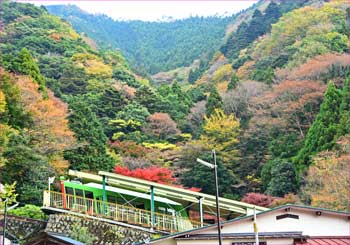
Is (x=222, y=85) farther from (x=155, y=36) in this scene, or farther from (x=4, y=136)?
(x=155, y=36)

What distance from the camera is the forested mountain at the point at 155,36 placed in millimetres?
84812

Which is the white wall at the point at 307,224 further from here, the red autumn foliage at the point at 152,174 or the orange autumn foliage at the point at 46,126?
the orange autumn foliage at the point at 46,126

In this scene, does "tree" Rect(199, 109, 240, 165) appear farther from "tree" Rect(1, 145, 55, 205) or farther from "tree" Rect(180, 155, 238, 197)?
"tree" Rect(1, 145, 55, 205)

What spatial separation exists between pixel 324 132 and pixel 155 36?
7759 centimetres

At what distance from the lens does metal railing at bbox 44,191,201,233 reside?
70.2 feet

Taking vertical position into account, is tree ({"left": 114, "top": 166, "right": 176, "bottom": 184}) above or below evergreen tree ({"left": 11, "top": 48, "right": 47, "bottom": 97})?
below

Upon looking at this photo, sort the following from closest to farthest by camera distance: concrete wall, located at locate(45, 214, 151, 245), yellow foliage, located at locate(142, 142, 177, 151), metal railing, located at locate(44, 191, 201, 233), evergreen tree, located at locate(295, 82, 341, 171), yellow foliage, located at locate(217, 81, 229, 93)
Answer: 1. concrete wall, located at locate(45, 214, 151, 245)
2. metal railing, located at locate(44, 191, 201, 233)
3. evergreen tree, located at locate(295, 82, 341, 171)
4. yellow foliage, located at locate(142, 142, 177, 151)
5. yellow foliage, located at locate(217, 81, 229, 93)

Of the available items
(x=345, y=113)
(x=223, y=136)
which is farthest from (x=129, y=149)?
(x=345, y=113)

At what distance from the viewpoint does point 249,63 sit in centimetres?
5303

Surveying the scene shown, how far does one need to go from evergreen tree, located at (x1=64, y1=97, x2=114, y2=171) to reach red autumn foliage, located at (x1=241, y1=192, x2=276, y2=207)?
8.04 metres

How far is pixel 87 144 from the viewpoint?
98.0 feet

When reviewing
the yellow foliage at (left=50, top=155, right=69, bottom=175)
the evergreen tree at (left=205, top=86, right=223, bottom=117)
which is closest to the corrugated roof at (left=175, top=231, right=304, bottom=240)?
the yellow foliage at (left=50, top=155, right=69, bottom=175)

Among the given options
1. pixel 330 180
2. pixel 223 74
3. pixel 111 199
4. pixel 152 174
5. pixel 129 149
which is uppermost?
pixel 223 74

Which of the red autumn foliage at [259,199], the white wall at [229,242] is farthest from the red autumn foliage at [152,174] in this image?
the white wall at [229,242]
